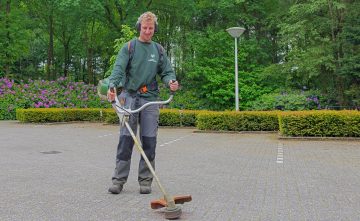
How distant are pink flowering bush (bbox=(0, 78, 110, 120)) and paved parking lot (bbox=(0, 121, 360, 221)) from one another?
1357 cm

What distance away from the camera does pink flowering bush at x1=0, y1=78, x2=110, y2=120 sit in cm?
2266

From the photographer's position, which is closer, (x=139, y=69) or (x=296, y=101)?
(x=139, y=69)

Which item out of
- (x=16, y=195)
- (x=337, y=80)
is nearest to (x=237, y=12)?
(x=337, y=80)

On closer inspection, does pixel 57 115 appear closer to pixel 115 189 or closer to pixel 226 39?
pixel 226 39

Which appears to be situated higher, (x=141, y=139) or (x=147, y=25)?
(x=147, y=25)

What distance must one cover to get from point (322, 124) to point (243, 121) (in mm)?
3263

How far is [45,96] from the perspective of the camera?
76.4 ft

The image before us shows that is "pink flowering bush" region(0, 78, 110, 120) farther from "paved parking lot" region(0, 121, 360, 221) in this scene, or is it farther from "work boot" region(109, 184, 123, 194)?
"work boot" region(109, 184, 123, 194)

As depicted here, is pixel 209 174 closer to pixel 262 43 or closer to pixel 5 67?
pixel 262 43

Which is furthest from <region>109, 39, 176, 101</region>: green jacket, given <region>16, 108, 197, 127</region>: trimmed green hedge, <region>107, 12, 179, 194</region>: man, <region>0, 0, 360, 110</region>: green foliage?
<region>0, 0, 360, 110</region>: green foliage

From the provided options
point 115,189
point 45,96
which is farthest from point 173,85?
point 45,96

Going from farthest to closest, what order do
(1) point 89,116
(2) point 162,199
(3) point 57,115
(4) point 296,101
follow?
(1) point 89,116 < (3) point 57,115 < (4) point 296,101 < (2) point 162,199

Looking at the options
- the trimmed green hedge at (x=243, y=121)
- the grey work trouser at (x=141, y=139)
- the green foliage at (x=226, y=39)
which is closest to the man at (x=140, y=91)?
the grey work trouser at (x=141, y=139)

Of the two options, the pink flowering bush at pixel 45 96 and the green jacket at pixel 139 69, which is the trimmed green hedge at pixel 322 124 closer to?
the green jacket at pixel 139 69
